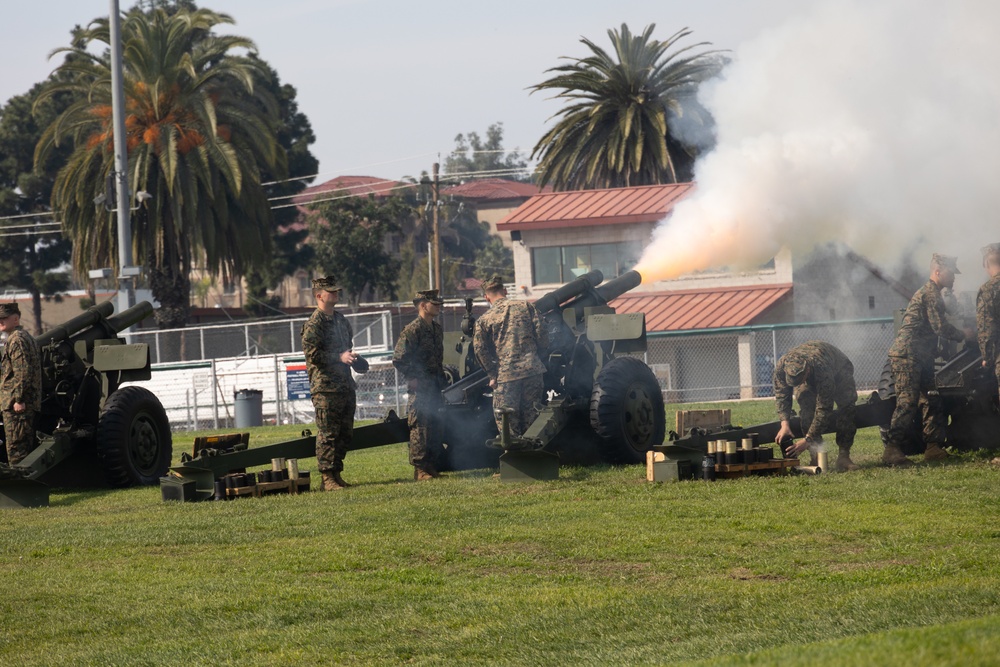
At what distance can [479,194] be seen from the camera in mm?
103062

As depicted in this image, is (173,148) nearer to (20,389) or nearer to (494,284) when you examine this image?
(20,389)

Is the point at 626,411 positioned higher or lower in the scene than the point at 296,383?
lower

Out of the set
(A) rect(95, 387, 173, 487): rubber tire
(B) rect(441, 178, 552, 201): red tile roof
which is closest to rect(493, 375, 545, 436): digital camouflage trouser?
(A) rect(95, 387, 173, 487): rubber tire

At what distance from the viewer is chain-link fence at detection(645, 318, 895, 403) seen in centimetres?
2833

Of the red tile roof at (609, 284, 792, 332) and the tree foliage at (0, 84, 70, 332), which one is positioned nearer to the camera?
the red tile roof at (609, 284, 792, 332)

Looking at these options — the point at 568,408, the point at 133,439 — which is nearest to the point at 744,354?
the point at 568,408

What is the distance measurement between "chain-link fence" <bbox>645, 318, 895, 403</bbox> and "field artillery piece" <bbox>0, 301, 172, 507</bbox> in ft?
46.5

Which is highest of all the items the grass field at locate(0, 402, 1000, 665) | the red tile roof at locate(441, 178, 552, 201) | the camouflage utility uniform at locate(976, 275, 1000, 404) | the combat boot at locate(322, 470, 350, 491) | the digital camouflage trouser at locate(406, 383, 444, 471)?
the red tile roof at locate(441, 178, 552, 201)

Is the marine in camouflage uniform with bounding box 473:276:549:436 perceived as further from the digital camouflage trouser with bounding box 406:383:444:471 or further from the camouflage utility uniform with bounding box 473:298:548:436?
the digital camouflage trouser with bounding box 406:383:444:471

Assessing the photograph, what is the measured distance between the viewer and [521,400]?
13.4 m

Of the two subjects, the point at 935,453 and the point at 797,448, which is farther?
the point at 935,453

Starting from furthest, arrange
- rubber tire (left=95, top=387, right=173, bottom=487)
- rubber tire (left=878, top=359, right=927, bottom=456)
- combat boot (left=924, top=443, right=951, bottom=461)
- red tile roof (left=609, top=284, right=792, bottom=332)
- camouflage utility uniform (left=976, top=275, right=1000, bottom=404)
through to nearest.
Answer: red tile roof (left=609, top=284, right=792, bottom=332), rubber tire (left=95, top=387, right=173, bottom=487), rubber tire (left=878, top=359, right=927, bottom=456), combat boot (left=924, top=443, right=951, bottom=461), camouflage utility uniform (left=976, top=275, right=1000, bottom=404)

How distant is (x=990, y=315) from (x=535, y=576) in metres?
6.13

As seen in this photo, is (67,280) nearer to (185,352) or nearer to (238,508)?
(185,352)
